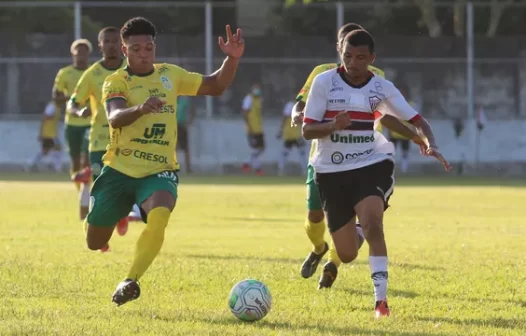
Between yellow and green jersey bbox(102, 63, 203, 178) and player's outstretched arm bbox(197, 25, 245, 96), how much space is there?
0.40m

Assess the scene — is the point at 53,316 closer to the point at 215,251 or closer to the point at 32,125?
the point at 215,251

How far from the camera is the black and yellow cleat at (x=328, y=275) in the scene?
1114 cm

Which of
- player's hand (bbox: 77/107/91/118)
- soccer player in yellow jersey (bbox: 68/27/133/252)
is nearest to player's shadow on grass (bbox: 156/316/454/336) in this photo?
soccer player in yellow jersey (bbox: 68/27/133/252)

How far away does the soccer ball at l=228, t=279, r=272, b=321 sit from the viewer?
908 cm

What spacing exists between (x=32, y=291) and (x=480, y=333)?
3962 mm

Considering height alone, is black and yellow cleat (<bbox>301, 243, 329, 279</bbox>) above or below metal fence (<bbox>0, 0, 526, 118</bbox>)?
below

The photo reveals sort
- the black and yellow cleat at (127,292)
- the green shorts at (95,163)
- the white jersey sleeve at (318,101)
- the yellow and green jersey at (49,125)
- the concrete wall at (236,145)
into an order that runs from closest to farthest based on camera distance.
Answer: the black and yellow cleat at (127,292) → the white jersey sleeve at (318,101) → the green shorts at (95,163) → the yellow and green jersey at (49,125) → the concrete wall at (236,145)

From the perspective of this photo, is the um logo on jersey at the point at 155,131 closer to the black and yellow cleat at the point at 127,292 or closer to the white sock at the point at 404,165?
the black and yellow cleat at the point at 127,292

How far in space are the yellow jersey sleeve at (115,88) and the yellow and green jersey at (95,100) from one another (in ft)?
14.6

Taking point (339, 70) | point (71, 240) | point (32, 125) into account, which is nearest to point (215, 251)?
point (71, 240)

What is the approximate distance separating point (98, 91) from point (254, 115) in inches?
842

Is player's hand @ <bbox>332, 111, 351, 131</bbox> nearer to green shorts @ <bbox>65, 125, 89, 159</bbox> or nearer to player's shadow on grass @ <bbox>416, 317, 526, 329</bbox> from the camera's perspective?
player's shadow on grass @ <bbox>416, 317, 526, 329</bbox>

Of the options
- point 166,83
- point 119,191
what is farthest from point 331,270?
point 166,83

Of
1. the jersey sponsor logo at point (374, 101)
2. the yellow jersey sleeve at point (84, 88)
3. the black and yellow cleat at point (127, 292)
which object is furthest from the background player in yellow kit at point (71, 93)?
the black and yellow cleat at point (127, 292)
